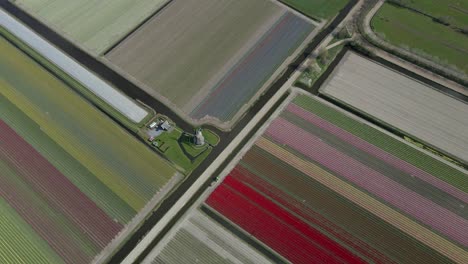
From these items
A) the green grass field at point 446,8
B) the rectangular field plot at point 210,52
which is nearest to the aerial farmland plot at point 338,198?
the rectangular field plot at point 210,52

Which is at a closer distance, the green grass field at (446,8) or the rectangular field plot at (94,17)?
the rectangular field plot at (94,17)

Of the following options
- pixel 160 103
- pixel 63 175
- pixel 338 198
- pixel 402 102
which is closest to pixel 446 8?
pixel 402 102

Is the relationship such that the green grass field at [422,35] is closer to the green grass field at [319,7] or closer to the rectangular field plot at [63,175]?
the green grass field at [319,7]

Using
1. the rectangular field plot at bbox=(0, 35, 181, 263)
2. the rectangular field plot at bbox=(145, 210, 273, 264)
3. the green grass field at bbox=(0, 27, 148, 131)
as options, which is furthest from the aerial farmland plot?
the green grass field at bbox=(0, 27, 148, 131)

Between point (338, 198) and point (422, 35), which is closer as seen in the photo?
point (338, 198)

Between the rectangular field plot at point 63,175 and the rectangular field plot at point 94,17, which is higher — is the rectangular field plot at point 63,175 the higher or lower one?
the lower one

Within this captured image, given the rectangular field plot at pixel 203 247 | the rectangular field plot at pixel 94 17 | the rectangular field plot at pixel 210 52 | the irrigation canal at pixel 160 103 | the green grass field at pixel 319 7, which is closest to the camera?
the rectangular field plot at pixel 203 247

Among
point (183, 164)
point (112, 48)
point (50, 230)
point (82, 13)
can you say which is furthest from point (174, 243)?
point (82, 13)

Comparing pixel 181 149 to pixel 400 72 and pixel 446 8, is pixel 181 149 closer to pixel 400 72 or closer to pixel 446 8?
pixel 400 72
